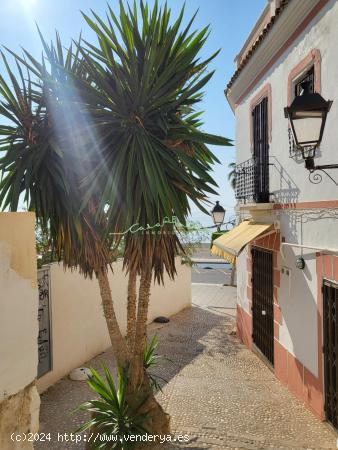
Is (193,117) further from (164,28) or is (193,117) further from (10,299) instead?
(10,299)

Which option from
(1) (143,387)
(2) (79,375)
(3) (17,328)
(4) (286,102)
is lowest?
(2) (79,375)

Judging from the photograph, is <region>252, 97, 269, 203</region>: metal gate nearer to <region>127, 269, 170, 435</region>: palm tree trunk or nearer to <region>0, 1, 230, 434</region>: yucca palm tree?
<region>0, 1, 230, 434</region>: yucca palm tree

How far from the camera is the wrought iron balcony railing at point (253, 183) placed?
10383 millimetres

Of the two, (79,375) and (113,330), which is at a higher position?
(113,330)

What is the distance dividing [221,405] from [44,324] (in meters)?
4.83

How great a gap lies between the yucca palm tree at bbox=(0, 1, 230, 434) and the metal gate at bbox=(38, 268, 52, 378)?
3160 millimetres

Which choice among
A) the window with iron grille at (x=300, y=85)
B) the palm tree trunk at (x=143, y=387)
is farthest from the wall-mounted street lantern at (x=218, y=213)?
the palm tree trunk at (x=143, y=387)

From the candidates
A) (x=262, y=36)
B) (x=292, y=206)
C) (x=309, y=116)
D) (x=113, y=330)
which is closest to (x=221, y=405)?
(x=113, y=330)

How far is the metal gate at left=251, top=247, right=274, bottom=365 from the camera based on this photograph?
10742 mm

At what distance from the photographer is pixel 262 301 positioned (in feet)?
37.7

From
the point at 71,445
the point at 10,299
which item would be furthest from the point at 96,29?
the point at 71,445

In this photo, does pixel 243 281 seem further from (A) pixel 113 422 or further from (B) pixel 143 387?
(A) pixel 113 422

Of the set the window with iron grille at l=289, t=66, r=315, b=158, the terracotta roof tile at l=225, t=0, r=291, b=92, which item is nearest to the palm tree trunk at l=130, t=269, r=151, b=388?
the window with iron grille at l=289, t=66, r=315, b=158

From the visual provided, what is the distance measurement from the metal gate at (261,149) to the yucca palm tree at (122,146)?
13.9ft
